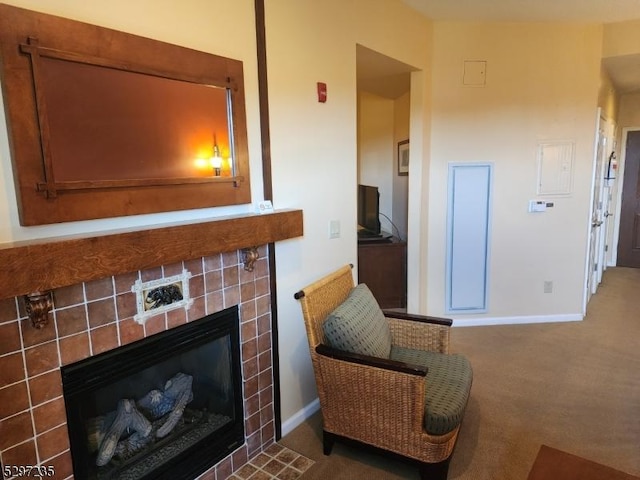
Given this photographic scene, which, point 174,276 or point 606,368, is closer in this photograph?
point 174,276

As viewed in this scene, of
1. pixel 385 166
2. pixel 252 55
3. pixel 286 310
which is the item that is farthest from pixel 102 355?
pixel 385 166

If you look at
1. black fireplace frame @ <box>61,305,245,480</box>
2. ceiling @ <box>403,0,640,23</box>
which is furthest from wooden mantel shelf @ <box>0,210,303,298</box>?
ceiling @ <box>403,0,640,23</box>

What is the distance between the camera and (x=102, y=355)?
1.54 m

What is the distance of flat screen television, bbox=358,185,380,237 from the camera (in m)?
4.29

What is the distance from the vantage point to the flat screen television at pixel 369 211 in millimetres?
4293

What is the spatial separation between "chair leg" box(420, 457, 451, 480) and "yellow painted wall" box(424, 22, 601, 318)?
2.12m

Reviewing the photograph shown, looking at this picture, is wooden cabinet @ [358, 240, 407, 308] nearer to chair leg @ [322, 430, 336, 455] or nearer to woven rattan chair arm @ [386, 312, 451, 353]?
woven rattan chair arm @ [386, 312, 451, 353]

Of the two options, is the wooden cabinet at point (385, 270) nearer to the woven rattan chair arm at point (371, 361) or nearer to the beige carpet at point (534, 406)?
the beige carpet at point (534, 406)

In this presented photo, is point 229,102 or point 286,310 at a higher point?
point 229,102

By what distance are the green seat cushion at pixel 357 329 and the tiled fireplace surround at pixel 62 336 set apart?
496mm

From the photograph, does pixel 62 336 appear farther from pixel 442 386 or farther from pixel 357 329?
pixel 442 386

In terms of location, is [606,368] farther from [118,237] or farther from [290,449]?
[118,237]

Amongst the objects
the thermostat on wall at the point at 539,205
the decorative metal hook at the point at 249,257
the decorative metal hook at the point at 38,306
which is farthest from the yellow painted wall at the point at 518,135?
the decorative metal hook at the point at 38,306

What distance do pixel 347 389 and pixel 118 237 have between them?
1260 mm
